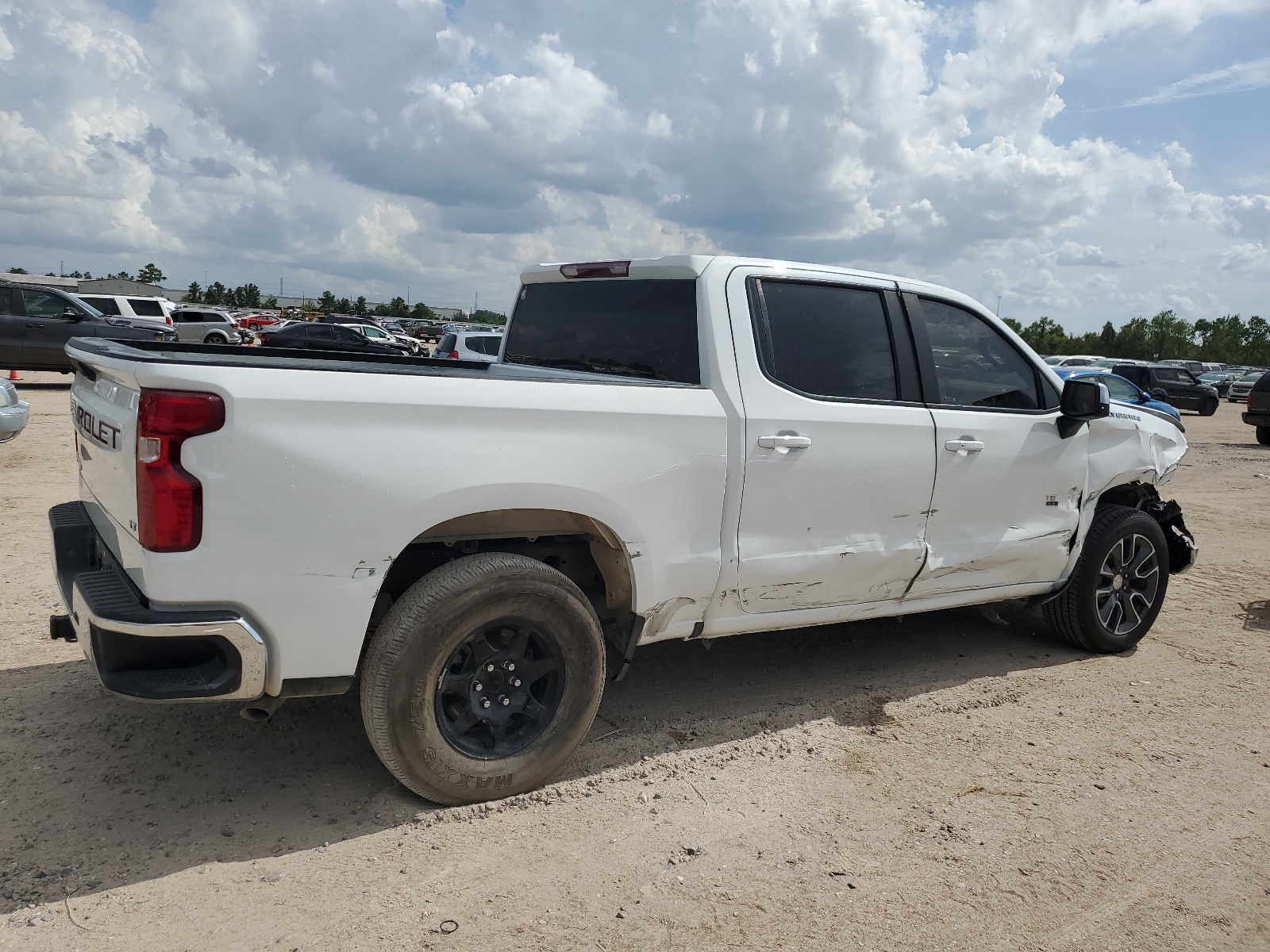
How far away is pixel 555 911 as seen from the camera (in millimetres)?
2758

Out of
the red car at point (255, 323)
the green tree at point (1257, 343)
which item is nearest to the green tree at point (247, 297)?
the red car at point (255, 323)

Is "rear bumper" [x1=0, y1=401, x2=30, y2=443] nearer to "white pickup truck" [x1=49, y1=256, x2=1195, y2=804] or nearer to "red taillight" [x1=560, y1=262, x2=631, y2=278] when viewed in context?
"white pickup truck" [x1=49, y1=256, x2=1195, y2=804]

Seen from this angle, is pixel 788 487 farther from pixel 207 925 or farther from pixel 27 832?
pixel 27 832

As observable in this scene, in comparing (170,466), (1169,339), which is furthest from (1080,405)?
(1169,339)

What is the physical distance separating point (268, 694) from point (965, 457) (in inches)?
121

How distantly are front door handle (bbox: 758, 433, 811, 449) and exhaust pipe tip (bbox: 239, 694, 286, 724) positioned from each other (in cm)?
194

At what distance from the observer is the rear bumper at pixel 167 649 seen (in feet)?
8.83

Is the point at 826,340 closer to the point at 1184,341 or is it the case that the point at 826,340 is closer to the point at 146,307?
the point at 146,307

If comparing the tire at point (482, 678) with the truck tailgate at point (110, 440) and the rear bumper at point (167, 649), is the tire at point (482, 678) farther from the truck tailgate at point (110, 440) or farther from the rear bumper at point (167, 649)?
the truck tailgate at point (110, 440)

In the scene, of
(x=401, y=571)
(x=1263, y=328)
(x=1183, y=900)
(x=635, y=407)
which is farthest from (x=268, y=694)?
(x=1263, y=328)

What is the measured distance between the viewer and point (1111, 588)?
17.2ft

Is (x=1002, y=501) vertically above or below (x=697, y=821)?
above

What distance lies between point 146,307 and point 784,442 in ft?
95.5

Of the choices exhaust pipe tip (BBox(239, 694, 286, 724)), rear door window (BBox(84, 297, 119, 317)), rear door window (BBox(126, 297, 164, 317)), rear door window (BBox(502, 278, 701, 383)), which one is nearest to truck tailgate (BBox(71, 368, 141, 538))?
exhaust pipe tip (BBox(239, 694, 286, 724))
